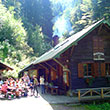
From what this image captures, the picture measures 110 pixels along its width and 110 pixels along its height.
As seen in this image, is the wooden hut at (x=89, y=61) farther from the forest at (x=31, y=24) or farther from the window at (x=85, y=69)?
the forest at (x=31, y=24)

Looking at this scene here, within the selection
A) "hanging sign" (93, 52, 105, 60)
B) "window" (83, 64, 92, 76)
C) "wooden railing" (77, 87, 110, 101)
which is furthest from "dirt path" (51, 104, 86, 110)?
"hanging sign" (93, 52, 105, 60)

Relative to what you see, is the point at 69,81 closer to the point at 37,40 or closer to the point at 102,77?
the point at 102,77

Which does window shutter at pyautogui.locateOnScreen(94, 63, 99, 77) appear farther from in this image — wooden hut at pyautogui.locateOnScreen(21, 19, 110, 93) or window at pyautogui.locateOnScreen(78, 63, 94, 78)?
window at pyautogui.locateOnScreen(78, 63, 94, 78)

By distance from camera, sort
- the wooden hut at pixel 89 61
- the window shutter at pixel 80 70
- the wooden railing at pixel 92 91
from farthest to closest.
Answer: the wooden hut at pixel 89 61 → the window shutter at pixel 80 70 → the wooden railing at pixel 92 91

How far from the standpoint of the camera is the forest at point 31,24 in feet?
99.8

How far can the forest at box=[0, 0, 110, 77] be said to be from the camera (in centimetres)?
3041

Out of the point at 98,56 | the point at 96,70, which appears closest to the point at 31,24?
the point at 98,56

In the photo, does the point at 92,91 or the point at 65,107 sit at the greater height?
the point at 92,91

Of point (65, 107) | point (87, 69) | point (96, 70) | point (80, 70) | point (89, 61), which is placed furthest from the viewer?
point (87, 69)

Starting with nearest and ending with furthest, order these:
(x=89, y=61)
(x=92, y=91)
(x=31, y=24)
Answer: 1. (x=92, y=91)
2. (x=89, y=61)
3. (x=31, y=24)

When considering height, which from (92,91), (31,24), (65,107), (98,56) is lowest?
(65,107)

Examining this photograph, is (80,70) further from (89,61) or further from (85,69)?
(89,61)

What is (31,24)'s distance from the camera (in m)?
51.2

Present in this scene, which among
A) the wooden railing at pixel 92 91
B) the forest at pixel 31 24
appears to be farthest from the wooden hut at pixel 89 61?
the forest at pixel 31 24
